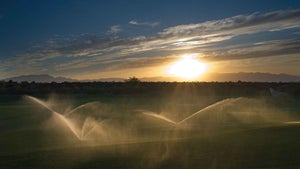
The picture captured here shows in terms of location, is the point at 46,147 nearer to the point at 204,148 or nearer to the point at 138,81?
the point at 204,148

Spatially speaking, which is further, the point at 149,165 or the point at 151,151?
the point at 151,151

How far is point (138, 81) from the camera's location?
122 metres

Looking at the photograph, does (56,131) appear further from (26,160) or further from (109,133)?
(26,160)

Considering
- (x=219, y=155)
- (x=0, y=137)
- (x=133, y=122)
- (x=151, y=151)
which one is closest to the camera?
(x=219, y=155)

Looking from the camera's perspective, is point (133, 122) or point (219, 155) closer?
point (219, 155)

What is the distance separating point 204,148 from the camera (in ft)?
50.5

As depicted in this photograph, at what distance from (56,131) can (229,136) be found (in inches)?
439

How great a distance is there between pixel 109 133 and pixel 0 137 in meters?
6.00

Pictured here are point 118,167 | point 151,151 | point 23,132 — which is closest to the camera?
point 118,167

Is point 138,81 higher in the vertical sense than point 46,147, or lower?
higher

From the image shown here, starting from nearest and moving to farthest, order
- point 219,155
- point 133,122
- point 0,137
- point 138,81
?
point 219,155, point 0,137, point 133,122, point 138,81

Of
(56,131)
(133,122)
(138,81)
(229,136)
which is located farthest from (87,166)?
(138,81)

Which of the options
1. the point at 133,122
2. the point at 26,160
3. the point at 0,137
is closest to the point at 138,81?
the point at 133,122

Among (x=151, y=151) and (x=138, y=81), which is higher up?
(x=138, y=81)
